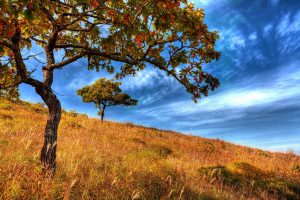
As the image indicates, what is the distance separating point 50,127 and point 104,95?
1145 inches

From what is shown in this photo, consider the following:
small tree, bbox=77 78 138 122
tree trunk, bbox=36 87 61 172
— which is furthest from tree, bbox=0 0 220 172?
small tree, bbox=77 78 138 122

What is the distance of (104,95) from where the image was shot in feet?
118

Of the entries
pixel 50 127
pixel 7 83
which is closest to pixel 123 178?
pixel 50 127

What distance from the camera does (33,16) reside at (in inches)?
161

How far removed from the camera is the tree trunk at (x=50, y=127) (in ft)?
23.1

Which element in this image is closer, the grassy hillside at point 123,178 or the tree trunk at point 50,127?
the grassy hillside at point 123,178

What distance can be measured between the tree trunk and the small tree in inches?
1133

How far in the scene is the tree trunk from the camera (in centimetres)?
705

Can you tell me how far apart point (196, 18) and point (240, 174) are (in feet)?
27.5

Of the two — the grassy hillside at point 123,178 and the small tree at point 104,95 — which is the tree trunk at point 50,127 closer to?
the grassy hillside at point 123,178

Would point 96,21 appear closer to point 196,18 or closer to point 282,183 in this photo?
point 196,18

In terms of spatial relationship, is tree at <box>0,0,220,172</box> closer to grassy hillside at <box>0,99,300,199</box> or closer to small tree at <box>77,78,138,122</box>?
grassy hillside at <box>0,99,300,199</box>

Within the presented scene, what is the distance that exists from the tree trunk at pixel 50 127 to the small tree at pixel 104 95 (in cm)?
2877

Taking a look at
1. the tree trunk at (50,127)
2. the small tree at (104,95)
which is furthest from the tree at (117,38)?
the small tree at (104,95)
